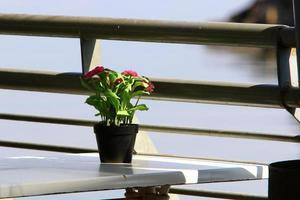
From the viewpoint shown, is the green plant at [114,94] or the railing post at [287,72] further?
the railing post at [287,72]

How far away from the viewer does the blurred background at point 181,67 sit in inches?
151

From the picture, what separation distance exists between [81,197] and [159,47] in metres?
0.86

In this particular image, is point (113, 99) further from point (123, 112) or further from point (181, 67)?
point (181, 67)

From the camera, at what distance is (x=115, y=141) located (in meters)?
2.80

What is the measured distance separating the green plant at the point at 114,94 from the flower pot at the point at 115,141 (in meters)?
0.03

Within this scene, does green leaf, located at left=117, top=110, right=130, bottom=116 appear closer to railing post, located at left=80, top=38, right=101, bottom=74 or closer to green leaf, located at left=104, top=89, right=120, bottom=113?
green leaf, located at left=104, top=89, right=120, bottom=113

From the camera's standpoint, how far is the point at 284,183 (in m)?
2.20

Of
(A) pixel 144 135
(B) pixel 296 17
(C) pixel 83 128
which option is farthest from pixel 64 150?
(B) pixel 296 17

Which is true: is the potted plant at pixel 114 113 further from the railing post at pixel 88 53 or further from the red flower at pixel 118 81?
the railing post at pixel 88 53

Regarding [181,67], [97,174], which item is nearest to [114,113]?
[97,174]

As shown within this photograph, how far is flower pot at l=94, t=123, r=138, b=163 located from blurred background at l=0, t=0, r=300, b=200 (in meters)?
0.81

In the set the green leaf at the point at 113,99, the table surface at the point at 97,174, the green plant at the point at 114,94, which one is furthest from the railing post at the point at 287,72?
the green leaf at the point at 113,99

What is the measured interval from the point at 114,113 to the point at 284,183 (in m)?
0.81

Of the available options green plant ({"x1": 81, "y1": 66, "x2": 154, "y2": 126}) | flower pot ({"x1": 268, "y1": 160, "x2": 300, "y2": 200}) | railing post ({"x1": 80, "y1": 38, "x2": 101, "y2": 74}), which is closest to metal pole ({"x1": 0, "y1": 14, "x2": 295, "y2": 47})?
railing post ({"x1": 80, "y1": 38, "x2": 101, "y2": 74})
